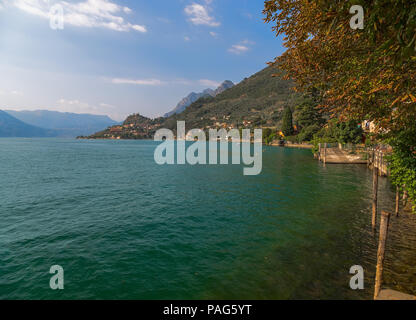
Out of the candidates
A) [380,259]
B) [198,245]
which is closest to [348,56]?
[380,259]

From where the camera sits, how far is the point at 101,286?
9242 mm

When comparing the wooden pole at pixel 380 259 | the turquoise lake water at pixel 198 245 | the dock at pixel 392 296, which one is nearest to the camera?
the dock at pixel 392 296

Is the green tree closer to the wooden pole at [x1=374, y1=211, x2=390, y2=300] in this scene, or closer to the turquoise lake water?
the turquoise lake water

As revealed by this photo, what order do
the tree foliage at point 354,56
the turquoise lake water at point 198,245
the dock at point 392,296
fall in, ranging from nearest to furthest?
the tree foliage at point 354,56
the dock at point 392,296
the turquoise lake water at point 198,245

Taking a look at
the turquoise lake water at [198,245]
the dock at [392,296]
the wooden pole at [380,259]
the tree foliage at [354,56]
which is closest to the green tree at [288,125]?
the turquoise lake water at [198,245]

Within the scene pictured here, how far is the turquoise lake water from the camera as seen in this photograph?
9086 mm

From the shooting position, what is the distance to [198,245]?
12812 mm

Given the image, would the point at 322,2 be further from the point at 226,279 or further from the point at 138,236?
the point at 138,236

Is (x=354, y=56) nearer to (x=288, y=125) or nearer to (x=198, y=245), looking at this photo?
(x=198, y=245)

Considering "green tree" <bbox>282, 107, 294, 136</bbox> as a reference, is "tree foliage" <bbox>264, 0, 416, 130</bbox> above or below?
below

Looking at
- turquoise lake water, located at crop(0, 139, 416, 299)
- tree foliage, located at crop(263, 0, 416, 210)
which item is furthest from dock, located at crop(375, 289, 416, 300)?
tree foliage, located at crop(263, 0, 416, 210)

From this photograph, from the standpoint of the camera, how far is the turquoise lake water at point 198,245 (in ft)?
29.8

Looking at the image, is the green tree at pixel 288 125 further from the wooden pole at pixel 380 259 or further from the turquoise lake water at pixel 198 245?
the wooden pole at pixel 380 259
